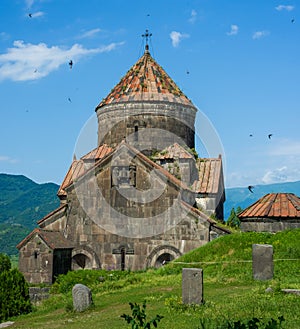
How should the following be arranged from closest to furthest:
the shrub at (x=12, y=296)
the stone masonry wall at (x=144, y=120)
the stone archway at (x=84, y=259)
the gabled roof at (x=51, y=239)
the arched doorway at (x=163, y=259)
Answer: the shrub at (x=12, y=296)
the gabled roof at (x=51, y=239)
the arched doorway at (x=163, y=259)
the stone archway at (x=84, y=259)
the stone masonry wall at (x=144, y=120)

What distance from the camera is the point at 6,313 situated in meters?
14.7

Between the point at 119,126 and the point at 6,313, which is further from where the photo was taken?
the point at 119,126

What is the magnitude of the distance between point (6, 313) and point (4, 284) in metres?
0.85

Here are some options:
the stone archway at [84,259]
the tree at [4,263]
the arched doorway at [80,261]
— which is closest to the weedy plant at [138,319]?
the tree at [4,263]

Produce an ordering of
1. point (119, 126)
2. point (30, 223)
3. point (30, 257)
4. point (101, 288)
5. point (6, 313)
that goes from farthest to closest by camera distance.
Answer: point (30, 223), point (119, 126), point (30, 257), point (101, 288), point (6, 313)

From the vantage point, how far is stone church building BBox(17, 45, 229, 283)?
20.3m

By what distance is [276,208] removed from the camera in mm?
19500

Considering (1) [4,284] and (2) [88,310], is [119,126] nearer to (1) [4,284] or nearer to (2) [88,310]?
(1) [4,284]

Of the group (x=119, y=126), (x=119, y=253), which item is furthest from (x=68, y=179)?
(x=119, y=253)

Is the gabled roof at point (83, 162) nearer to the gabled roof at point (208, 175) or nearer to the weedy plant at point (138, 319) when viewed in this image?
the gabled roof at point (208, 175)

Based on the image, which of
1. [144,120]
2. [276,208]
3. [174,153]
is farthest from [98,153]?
[276,208]

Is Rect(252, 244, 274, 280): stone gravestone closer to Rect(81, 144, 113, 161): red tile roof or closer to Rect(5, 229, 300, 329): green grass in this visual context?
Rect(5, 229, 300, 329): green grass

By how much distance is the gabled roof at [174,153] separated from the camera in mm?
23453

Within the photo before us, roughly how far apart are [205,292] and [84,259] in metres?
9.50
